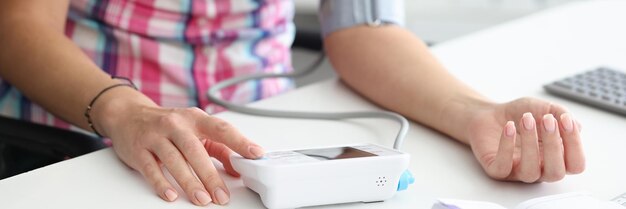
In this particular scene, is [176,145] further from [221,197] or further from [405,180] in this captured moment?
[405,180]

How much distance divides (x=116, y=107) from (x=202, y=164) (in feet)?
0.54

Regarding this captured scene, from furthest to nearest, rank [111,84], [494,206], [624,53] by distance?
[624,53], [111,84], [494,206]

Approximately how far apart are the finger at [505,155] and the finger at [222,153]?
231mm

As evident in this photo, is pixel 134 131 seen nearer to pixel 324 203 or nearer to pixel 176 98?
pixel 324 203

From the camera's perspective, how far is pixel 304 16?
2.34 meters

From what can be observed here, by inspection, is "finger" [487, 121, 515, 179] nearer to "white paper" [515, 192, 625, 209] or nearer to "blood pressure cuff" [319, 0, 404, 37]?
"white paper" [515, 192, 625, 209]

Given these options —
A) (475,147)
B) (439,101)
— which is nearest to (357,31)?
(439,101)

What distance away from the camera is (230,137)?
2.92 ft

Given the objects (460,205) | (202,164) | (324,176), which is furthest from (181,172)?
(460,205)

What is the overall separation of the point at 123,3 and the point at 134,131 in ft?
1.23

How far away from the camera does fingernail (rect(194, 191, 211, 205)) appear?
84 centimetres

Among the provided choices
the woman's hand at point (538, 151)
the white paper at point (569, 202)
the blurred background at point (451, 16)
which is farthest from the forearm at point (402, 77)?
the blurred background at point (451, 16)

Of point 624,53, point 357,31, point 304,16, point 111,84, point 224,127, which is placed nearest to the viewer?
point 224,127

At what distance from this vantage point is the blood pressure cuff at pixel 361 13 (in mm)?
1242
